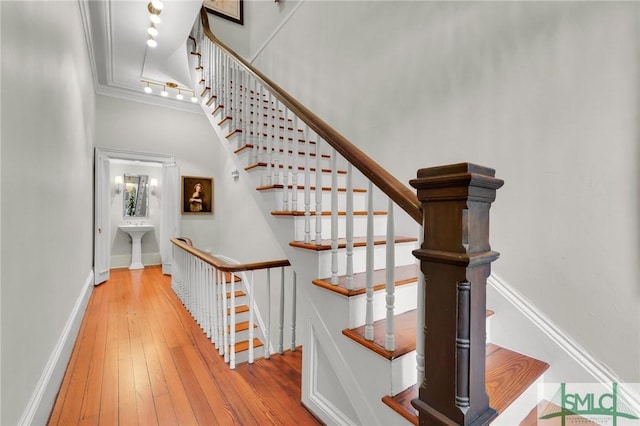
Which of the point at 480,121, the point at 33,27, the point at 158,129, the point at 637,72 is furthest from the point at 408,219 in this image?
the point at 158,129

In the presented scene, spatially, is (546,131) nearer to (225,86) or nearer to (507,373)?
(507,373)

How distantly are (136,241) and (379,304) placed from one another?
20.0 feet

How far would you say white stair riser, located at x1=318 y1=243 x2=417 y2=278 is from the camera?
1558 millimetres

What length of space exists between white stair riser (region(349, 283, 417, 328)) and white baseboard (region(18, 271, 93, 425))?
4.74 ft

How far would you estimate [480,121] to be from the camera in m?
1.71

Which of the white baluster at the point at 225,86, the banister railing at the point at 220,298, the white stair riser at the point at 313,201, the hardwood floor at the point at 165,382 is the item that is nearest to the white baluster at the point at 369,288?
the white stair riser at the point at 313,201

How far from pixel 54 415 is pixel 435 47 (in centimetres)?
319

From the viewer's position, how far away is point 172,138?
18.0 feet

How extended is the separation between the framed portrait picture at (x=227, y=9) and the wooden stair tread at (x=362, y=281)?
15.1ft

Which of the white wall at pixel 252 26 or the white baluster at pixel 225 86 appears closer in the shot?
the white baluster at pixel 225 86

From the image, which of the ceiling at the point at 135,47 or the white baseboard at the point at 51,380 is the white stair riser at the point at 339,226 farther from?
the ceiling at the point at 135,47

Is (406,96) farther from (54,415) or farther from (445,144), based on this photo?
(54,415)

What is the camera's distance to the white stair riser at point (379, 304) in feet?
4.45

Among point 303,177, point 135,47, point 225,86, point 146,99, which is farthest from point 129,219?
point 303,177
